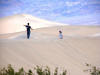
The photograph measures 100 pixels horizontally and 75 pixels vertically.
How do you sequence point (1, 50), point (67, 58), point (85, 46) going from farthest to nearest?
point (85, 46), point (67, 58), point (1, 50)

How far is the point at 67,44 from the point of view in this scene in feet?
80.7

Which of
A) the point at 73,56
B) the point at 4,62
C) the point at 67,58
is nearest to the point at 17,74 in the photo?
the point at 4,62

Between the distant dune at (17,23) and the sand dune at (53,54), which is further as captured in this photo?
the distant dune at (17,23)

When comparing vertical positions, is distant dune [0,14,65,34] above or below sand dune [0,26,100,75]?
above

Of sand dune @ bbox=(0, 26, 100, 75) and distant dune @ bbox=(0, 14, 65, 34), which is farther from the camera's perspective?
distant dune @ bbox=(0, 14, 65, 34)

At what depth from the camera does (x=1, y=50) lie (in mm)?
17266

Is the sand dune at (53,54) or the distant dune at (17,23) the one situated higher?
the distant dune at (17,23)

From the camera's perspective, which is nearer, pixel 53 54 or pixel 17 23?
pixel 53 54

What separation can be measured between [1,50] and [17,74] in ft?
27.9

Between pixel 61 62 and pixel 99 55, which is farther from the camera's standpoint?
pixel 99 55

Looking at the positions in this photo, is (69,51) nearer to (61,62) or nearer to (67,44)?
(67,44)

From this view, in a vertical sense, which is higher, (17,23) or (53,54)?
(17,23)

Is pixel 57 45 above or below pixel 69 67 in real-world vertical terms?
above

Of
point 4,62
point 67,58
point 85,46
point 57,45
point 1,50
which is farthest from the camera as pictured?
point 85,46
